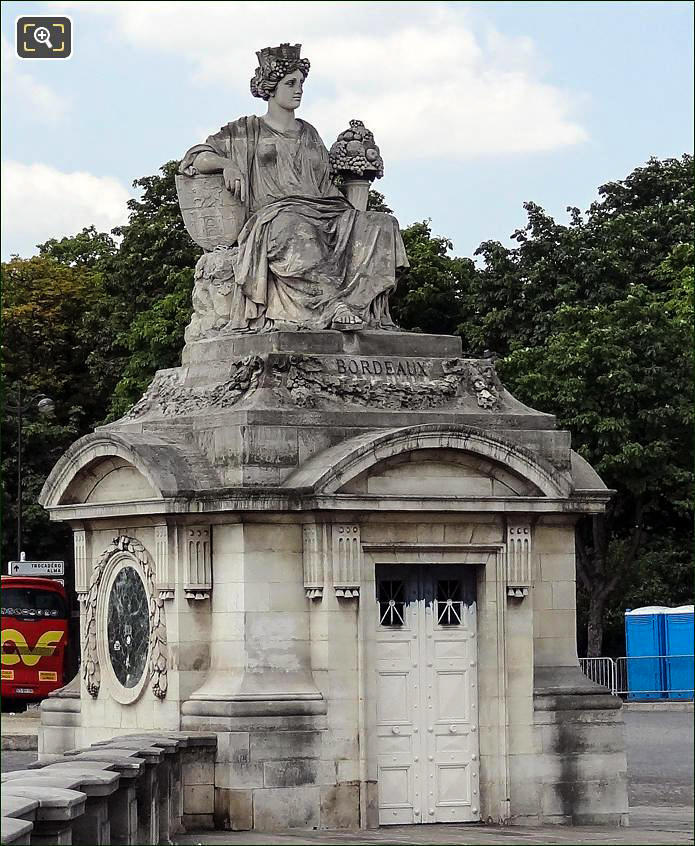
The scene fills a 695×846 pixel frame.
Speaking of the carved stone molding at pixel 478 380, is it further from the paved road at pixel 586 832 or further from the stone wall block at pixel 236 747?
the stone wall block at pixel 236 747

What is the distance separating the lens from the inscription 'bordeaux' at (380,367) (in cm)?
2180

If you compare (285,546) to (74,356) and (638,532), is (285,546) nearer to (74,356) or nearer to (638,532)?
(638,532)

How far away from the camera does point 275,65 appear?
75.5ft

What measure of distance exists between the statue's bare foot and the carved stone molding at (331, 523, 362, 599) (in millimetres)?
2129

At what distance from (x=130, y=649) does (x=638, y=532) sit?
26.8 m

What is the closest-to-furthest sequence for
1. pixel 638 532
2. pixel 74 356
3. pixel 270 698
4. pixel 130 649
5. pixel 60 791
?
pixel 60 791 < pixel 270 698 < pixel 130 649 < pixel 638 532 < pixel 74 356

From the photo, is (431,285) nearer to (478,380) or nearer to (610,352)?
(610,352)

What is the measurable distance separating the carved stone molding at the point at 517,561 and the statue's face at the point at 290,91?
16.2 ft

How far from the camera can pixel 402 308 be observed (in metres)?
49.1

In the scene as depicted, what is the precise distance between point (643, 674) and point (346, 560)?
81.2 ft

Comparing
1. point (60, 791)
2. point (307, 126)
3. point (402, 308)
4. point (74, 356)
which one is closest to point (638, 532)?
point (402, 308)

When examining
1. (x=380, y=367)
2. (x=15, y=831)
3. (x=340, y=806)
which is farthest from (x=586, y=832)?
(x=15, y=831)

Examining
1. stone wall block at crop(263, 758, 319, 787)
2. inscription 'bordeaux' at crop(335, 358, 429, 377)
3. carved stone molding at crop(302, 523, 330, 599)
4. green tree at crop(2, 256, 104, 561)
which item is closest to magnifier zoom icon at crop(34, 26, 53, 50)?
carved stone molding at crop(302, 523, 330, 599)

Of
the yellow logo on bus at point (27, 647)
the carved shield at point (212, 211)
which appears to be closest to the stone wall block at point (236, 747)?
the carved shield at point (212, 211)
